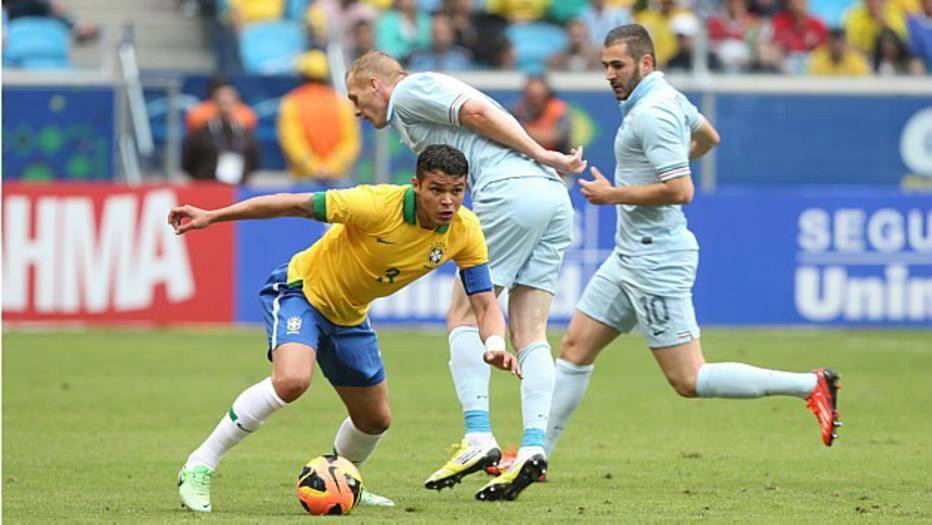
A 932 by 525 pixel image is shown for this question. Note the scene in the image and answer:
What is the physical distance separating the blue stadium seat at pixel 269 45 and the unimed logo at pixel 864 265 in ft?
20.7

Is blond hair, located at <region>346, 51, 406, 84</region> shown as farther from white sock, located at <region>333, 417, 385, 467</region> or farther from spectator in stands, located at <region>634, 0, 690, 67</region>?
spectator in stands, located at <region>634, 0, 690, 67</region>

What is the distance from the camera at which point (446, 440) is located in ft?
33.2

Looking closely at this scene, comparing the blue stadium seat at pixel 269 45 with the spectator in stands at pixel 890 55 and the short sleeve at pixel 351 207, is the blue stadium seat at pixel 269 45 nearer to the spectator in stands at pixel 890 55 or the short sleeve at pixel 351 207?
the spectator in stands at pixel 890 55

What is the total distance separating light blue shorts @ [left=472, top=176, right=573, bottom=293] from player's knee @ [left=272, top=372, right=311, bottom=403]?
4.08 feet

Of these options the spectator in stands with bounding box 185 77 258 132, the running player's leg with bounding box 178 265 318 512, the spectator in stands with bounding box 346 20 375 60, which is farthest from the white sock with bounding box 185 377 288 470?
the spectator in stands with bounding box 346 20 375 60

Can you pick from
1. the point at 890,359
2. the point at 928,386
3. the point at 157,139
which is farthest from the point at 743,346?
the point at 157,139

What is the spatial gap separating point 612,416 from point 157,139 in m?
7.80

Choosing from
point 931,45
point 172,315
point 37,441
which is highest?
point 931,45

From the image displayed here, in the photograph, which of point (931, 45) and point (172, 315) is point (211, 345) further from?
point (931, 45)

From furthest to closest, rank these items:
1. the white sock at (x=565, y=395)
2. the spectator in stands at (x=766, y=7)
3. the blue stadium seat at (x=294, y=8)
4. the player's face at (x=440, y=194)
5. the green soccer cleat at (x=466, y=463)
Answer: the spectator in stands at (x=766, y=7) < the blue stadium seat at (x=294, y=8) < the white sock at (x=565, y=395) < the green soccer cleat at (x=466, y=463) < the player's face at (x=440, y=194)

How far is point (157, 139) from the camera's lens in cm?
1777

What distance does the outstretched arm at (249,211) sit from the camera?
22.8 feet

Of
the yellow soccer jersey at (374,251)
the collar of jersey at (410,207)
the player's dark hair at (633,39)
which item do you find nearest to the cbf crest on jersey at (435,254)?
the yellow soccer jersey at (374,251)

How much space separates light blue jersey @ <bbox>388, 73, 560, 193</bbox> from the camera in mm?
7941
